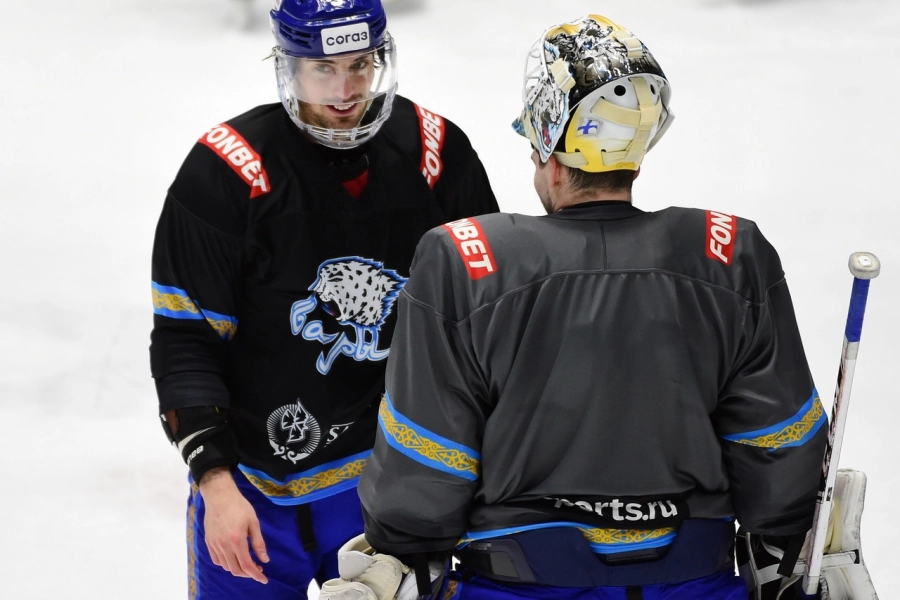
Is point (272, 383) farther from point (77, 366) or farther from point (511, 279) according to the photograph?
point (77, 366)

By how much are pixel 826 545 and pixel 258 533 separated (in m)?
0.79

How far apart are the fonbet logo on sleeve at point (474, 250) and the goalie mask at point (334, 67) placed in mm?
495

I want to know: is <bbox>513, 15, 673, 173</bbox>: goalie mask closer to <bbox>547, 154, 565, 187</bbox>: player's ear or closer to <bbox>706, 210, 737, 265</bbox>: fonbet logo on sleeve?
<bbox>547, 154, 565, 187</bbox>: player's ear

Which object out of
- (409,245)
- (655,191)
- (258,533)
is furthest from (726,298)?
(655,191)

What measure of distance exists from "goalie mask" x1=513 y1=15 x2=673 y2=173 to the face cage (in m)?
0.45

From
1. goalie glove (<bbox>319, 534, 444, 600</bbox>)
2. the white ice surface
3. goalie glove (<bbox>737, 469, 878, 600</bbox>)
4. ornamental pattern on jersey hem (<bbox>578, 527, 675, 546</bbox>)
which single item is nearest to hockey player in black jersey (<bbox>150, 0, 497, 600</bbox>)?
goalie glove (<bbox>319, 534, 444, 600</bbox>)

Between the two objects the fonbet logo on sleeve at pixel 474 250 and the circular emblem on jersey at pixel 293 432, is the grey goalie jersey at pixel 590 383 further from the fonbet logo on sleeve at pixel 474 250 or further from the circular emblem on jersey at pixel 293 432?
the circular emblem on jersey at pixel 293 432

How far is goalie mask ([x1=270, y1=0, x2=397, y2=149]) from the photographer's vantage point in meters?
1.74

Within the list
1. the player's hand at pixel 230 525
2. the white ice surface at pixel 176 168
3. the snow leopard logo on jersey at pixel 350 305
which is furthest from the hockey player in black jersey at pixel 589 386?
the white ice surface at pixel 176 168

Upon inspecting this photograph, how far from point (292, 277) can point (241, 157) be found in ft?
0.64

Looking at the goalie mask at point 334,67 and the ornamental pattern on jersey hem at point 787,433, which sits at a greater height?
the goalie mask at point 334,67

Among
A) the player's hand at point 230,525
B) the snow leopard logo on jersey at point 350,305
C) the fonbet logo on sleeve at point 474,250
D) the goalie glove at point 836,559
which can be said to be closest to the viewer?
the fonbet logo on sleeve at point 474,250

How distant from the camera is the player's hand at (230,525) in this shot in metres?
1.72

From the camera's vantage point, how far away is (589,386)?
52.5 inches
